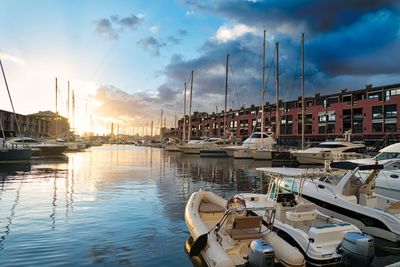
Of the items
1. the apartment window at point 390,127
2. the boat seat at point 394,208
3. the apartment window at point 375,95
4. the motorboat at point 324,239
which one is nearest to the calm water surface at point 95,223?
the motorboat at point 324,239

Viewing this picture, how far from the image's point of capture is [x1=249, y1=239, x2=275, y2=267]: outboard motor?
22.8ft

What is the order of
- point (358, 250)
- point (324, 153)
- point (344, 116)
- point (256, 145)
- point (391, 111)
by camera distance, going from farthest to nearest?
point (344, 116) → point (391, 111) → point (256, 145) → point (324, 153) → point (358, 250)

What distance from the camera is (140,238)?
35.8ft

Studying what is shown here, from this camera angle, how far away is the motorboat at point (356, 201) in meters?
10.7

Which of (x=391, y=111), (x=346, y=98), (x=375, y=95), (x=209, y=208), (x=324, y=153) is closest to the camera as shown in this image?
(x=209, y=208)

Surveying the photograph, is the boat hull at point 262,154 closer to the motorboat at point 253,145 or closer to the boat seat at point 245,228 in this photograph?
the motorboat at point 253,145

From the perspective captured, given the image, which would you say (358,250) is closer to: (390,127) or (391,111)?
(390,127)

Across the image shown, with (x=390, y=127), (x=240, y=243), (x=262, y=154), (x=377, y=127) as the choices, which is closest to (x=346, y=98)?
(x=377, y=127)

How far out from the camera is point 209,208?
38.4 feet

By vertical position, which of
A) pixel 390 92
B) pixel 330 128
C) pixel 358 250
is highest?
pixel 390 92

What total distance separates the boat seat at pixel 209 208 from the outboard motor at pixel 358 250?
4.71m

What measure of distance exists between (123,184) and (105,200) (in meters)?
6.15

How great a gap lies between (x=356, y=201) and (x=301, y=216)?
3.95 metres

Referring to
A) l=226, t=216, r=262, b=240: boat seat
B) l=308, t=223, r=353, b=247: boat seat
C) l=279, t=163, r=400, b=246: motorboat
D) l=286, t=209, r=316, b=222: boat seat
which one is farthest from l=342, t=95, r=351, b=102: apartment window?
l=226, t=216, r=262, b=240: boat seat
